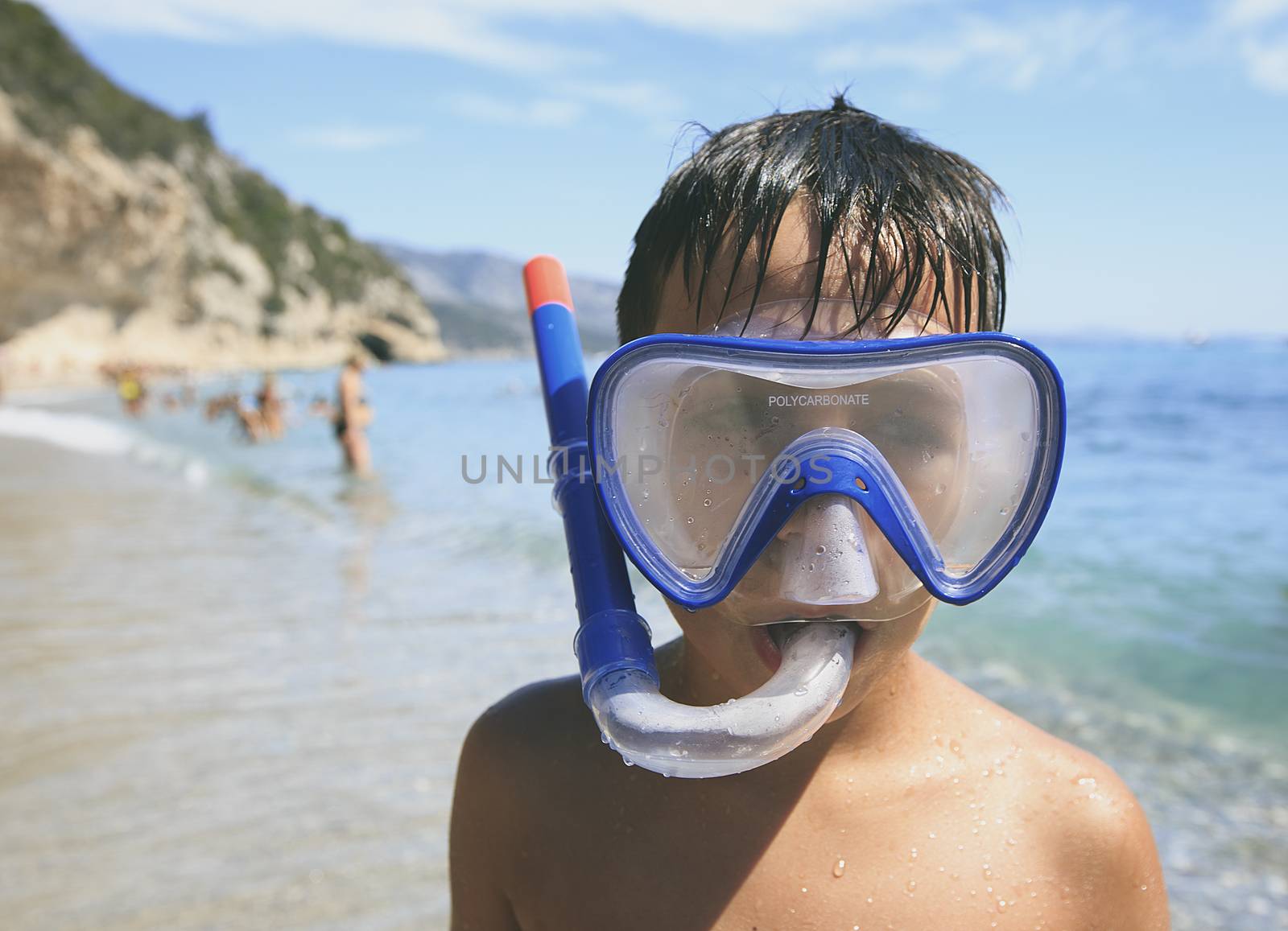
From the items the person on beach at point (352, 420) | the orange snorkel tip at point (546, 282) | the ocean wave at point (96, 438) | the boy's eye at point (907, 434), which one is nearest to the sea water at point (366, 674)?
the orange snorkel tip at point (546, 282)

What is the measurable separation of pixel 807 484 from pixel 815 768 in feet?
1.78

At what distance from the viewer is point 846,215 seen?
1.21 m

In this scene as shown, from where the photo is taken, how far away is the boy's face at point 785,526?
3.78 ft

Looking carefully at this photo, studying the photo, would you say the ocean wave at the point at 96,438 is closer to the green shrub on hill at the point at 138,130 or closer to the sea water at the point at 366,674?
the sea water at the point at 366,674

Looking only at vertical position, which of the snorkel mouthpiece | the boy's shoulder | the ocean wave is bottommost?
the ocean wave

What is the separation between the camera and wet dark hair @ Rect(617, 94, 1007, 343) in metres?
1.19

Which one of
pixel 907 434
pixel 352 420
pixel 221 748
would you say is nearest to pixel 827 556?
pixel 907 434

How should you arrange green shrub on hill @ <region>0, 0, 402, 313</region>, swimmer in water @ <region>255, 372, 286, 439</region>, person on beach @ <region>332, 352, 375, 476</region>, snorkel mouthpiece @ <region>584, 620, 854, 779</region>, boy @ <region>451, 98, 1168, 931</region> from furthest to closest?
green shrub on hill @ <region>0, 0, 402, 313</region>, swimmer in water @ <region>255, 372, 286, 439</region>, person on beach @ <region>332, 352, 375, 476</region>, boy @ <region>451, 98, 1168, 931</region>, snorkel mouthpiece @ <region>584, 620, 854, 779</region>

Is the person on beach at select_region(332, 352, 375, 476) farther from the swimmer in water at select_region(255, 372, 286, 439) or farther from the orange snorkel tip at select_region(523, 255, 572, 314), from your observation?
the orange snorkel tip at select_region(523, 255, 572, 314)

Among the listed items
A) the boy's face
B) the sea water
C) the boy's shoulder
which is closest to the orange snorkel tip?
the boy's face

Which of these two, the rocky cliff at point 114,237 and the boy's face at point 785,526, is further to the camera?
the rocky cliff at point 114,237

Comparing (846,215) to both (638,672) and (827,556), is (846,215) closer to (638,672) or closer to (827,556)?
(827,556)

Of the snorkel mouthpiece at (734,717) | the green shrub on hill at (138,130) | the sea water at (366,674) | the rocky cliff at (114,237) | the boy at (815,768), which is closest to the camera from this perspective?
the snorkel mouthpiece at (734,717)

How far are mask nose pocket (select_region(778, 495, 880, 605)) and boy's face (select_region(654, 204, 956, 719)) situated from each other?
11 millimetres
